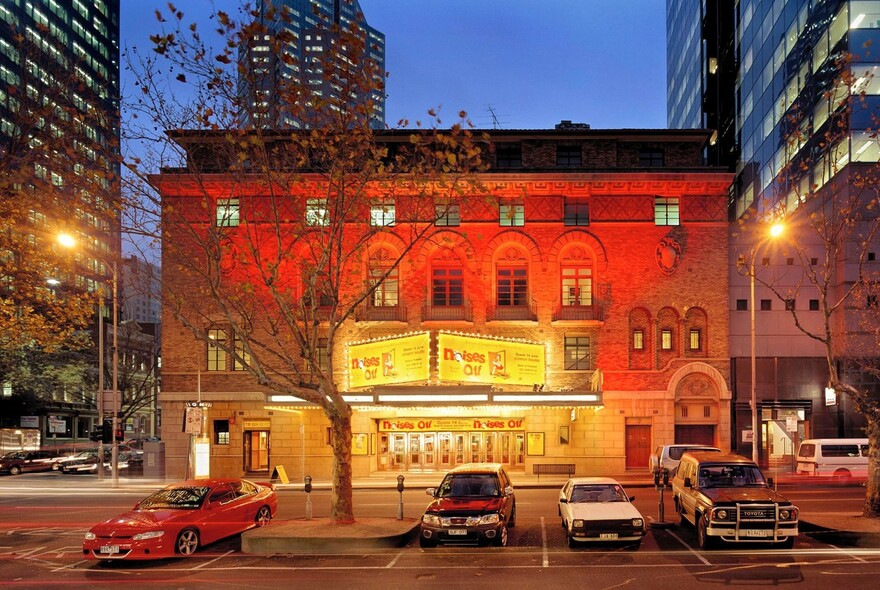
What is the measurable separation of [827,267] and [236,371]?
28.6 meters

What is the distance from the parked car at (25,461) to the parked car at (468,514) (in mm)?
42237

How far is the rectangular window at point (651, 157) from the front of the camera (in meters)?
41.1

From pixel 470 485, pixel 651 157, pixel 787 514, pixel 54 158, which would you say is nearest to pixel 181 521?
pixel 470 485

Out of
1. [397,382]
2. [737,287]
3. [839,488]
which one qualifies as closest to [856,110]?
[737,287]

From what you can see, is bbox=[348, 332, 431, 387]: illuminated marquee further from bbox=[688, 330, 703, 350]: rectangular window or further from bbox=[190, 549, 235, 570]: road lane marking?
bbox=[190, 549, 235, 570]: road lane marking

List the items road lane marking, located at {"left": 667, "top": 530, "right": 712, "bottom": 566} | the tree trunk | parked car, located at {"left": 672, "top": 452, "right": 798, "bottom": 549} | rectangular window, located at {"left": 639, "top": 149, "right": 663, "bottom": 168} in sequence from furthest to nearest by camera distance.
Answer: rectangular window, located at {"left": 639, "top": 149, "right": 663, "bottom": 168}
the tree trunk
parked car, located at {"left": 672, "top": 452, "right": 798, "bottom": 549}
road lane marking, located at {"left": 667, "top": 530, "right": 712, "bottom": 566}

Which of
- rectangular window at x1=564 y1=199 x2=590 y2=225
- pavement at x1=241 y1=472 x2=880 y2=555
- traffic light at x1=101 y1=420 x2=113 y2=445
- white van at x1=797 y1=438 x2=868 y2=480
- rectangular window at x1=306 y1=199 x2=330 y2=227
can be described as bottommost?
white van at x1=797 y1=438 x2=868 y2=480

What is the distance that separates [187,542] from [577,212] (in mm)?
27061

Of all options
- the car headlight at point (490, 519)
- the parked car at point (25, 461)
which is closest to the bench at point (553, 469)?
the car headlight at point (490, 519)

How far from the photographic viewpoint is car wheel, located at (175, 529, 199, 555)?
17844 millimetres

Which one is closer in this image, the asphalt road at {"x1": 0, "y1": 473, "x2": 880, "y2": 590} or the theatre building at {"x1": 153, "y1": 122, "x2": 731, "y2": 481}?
the asphalt road at {"x1": 0, "y1": 473, "x2": 880, "y2": 590}

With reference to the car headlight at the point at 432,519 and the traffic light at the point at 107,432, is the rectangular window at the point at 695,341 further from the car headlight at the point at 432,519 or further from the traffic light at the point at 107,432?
the traffic light at the point at 107,432

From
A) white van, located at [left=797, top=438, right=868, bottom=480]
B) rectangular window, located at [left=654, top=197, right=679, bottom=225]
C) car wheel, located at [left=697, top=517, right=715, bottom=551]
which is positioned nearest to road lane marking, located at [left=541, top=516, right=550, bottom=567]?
car wheel, located at [left=697, top=517, right=715, bottom=551]

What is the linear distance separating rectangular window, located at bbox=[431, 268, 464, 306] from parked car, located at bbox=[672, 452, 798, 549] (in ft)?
71.0
